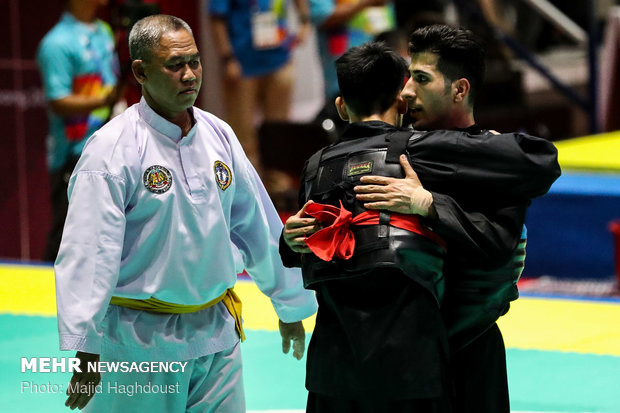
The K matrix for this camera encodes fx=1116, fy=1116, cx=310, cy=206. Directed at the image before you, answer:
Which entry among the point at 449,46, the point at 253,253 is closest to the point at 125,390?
the point at 253,253

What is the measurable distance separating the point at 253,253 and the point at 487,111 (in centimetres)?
685

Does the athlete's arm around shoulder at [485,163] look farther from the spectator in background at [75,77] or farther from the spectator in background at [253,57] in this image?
the spectator in background at [253,57]

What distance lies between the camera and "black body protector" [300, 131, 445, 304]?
8.95ft

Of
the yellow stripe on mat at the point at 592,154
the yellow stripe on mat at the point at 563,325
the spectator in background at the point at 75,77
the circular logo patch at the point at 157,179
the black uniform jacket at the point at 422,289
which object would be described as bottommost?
the yellow stripe on mat at the point at 563,325

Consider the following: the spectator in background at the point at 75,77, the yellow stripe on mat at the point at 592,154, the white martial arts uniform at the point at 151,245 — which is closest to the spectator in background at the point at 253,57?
the spectator in background at the point at 75,77

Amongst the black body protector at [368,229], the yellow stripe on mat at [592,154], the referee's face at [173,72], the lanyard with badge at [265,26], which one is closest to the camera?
the black body protector at [368,229]

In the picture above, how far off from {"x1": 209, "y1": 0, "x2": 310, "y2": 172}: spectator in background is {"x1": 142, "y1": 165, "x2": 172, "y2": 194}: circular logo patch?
5.28 m

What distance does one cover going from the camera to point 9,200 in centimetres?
884

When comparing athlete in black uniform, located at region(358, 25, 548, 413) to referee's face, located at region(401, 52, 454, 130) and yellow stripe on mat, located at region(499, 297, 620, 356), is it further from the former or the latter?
yellow stripe on mat, located at region(499, 297, 620, 356)

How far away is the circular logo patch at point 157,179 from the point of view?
3043 millimetres

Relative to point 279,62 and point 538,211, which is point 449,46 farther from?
point 279,62

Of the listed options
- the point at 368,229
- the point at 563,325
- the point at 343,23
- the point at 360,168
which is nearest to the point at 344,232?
the point at 368,229

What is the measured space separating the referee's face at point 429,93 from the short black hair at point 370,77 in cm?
4

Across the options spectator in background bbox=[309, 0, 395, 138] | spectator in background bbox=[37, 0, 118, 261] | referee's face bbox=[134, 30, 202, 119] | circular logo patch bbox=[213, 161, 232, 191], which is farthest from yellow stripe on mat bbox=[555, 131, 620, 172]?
referee's face bbox=[134, 30, 202, 119]
